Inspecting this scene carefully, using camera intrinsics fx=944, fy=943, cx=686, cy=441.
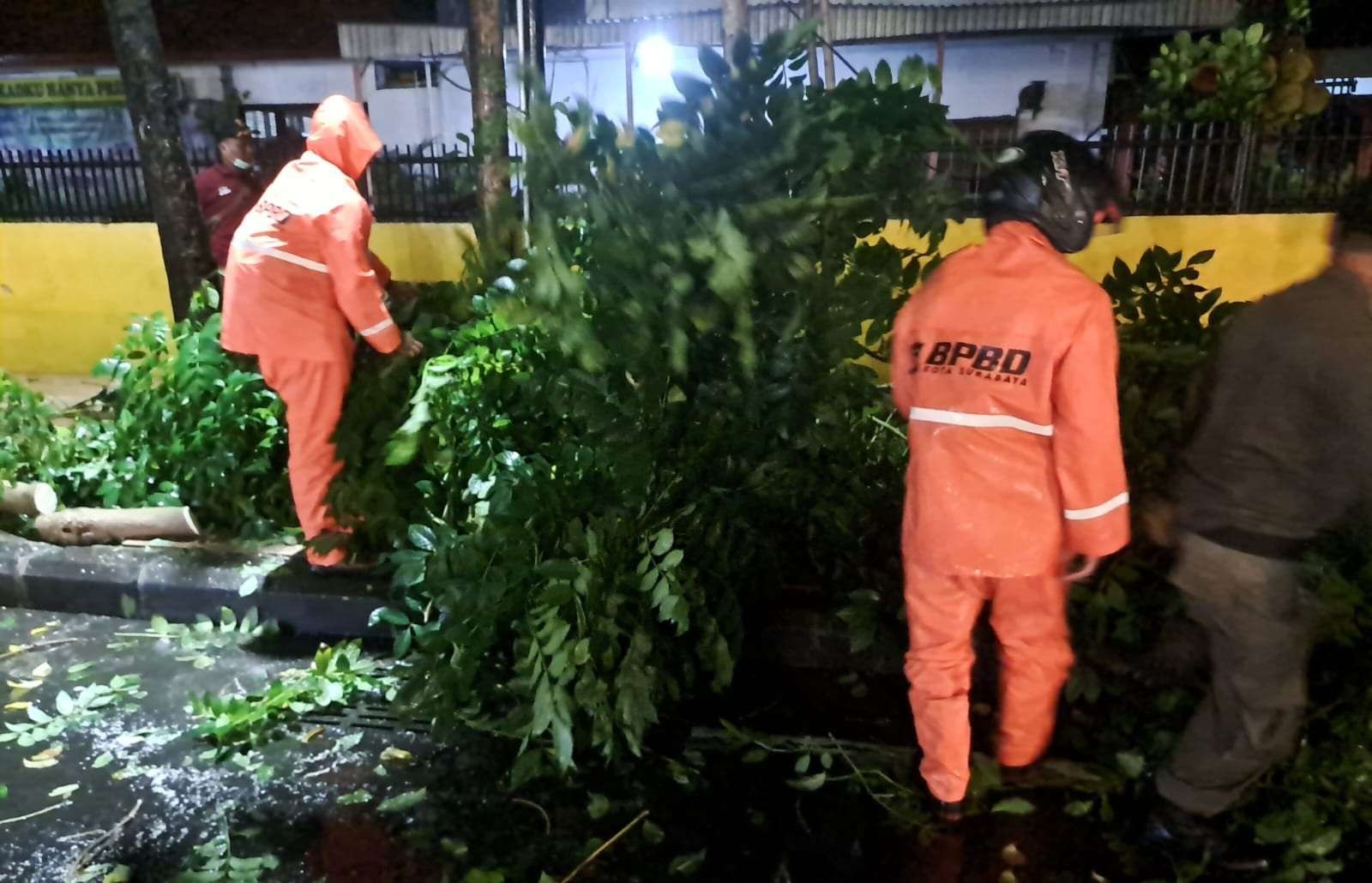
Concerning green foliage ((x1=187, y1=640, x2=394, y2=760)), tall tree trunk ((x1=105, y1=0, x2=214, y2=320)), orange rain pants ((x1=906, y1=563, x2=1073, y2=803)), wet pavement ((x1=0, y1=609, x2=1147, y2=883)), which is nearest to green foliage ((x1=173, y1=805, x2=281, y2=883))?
wet pavement ((x1=0, y1=609, x2=1147, y2=883))

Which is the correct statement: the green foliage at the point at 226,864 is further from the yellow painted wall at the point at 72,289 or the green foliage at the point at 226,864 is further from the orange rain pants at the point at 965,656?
the yellow painted wall at the point at 72,289

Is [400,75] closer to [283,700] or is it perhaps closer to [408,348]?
[408,348]

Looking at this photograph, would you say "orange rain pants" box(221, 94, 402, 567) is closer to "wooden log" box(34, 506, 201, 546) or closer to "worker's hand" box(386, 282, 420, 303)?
"worker's hand" box(386, 282, 420, 303)

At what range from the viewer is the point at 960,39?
11477 mm

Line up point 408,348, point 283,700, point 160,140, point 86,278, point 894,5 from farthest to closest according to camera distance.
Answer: point 894,5 < point 86,278 < point 160,140 < point 408,348 < point 283,700

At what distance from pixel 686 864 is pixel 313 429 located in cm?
236

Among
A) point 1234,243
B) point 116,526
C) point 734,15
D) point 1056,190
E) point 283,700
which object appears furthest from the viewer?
point 1234,243

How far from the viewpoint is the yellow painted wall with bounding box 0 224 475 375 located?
7.48 meters

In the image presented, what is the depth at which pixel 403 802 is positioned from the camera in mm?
2996

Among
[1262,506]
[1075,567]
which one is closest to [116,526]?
[1075,567]

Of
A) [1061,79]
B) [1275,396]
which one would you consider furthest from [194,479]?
[1061,79]

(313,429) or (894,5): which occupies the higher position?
(894,5)

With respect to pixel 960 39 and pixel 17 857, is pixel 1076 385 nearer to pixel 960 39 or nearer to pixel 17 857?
pixel 17 857

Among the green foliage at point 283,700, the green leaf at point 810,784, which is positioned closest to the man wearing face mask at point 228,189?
the green foliage at point 283,700
